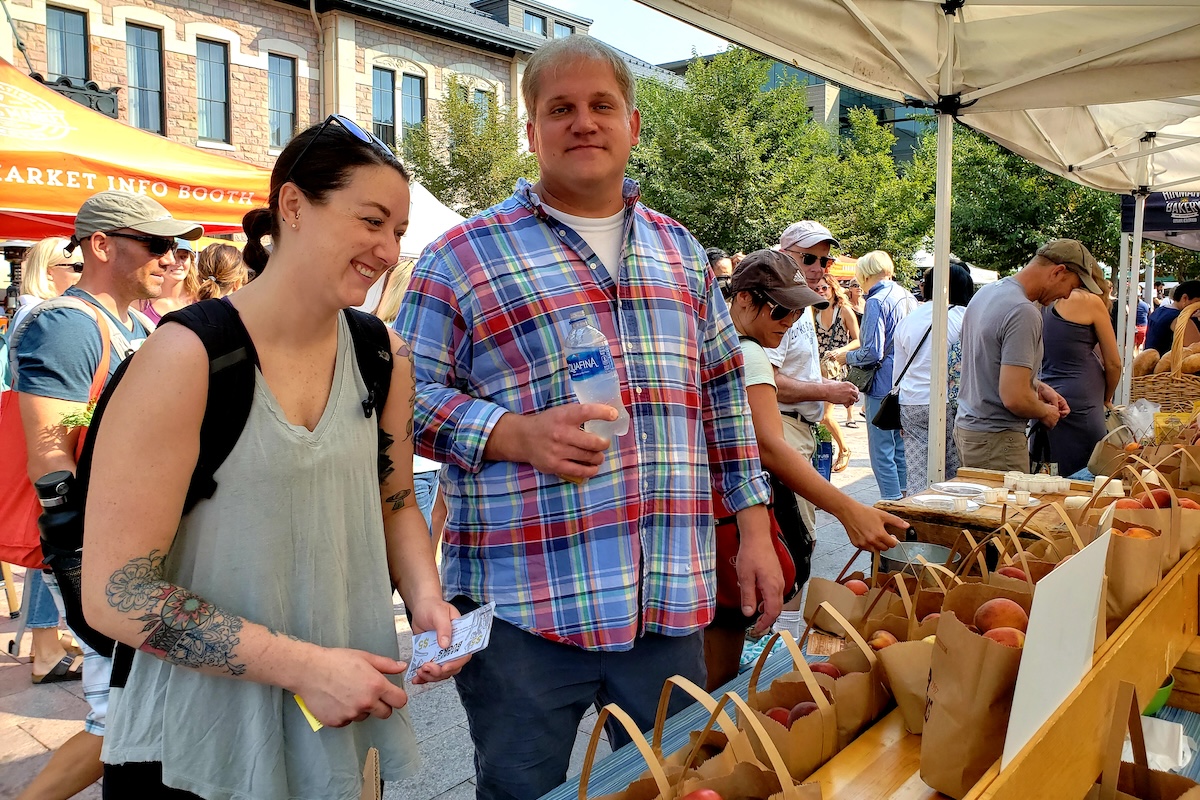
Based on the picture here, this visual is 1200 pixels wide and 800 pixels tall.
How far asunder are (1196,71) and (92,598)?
456cm

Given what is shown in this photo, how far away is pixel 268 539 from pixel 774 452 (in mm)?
1697

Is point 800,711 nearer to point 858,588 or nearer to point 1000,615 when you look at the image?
point 1000,615

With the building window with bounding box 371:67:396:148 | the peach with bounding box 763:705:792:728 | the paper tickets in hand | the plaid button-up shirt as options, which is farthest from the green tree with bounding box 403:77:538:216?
the peach with bounding box 763:705:792:728

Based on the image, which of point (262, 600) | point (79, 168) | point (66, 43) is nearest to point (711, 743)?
point (262, 600)

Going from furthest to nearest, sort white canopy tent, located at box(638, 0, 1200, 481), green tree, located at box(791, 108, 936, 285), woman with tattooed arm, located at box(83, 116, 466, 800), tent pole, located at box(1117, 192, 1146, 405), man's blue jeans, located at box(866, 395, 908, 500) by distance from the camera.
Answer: green tree, located at box(791, 108, 936, 285) → tent pole, located at box(1117, 192, 1146, 405) → man's blue jeans, located at box(866, 395, 908, 500) → white canopy tent, located at box(638, 0, 1200, 481) → woman with tattooed arm, located at box(83, 116, 466, 800)

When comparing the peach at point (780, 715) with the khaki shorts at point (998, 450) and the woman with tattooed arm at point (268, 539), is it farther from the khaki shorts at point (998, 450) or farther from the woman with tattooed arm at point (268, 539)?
the khaki shorts at point (998, 450)

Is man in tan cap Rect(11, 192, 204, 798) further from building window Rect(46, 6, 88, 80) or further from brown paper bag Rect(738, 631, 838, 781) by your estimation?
building window Rect(46, 6, 88, 80)

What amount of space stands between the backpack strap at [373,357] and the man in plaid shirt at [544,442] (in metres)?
0.22

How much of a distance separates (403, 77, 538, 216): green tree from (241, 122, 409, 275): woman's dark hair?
65.6ft

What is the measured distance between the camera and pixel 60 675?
3.89 m

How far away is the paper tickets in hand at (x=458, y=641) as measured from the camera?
1.46 metres

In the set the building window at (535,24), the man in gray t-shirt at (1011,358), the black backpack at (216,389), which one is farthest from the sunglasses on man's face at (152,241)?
the building window at (535,24)

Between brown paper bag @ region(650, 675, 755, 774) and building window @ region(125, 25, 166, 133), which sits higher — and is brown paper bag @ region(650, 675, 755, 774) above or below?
below

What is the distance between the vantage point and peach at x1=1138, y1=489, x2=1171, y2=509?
2.02 meters
